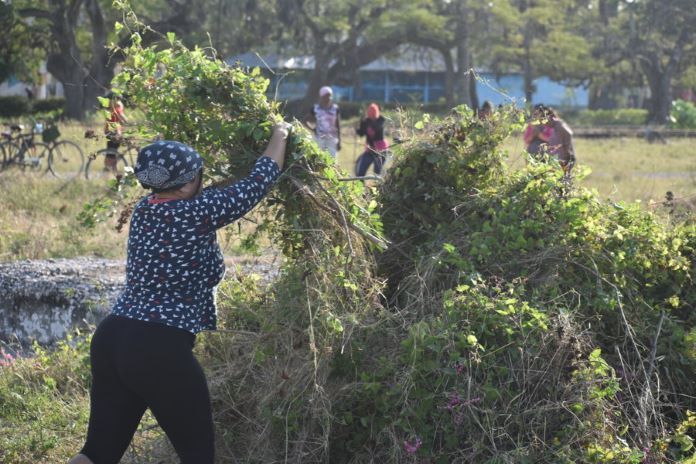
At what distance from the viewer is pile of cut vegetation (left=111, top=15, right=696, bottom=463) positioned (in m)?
4.18

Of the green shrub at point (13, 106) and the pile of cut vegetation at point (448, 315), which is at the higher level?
the pile of cut vegetation at point (448, 315)

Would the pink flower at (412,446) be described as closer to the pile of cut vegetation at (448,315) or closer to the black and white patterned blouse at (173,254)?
the pile of cut vegetation at (448,315)

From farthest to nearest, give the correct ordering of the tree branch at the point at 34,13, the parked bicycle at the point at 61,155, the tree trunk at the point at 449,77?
1. the tree trunk at the point at 449,77
2. the tree branch at the point at 34,13
3. the parked bicycle at the point at 61,155

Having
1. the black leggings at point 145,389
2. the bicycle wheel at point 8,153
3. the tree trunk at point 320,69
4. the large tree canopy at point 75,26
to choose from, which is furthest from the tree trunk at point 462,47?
the black leggings at point 145,389

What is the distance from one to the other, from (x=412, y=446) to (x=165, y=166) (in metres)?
1.56

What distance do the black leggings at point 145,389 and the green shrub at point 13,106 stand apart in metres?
38.2

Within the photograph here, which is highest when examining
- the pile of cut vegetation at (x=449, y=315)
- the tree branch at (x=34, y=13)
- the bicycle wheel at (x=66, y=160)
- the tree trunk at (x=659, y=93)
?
the tree branch at (x=34, y=13)

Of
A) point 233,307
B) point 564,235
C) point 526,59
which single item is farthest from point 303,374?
point 526,59

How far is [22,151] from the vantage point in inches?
706

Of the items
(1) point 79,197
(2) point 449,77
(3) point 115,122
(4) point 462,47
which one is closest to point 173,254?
(3) point 115,122

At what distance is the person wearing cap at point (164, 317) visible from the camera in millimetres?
3686

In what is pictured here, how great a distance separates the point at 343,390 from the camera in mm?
4391

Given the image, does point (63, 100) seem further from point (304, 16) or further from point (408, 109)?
point (408, 109)

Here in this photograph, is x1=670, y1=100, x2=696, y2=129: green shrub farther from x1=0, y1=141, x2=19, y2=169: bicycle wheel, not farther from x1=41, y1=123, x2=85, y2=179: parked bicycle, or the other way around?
x1=0, y1=141, x2=19, y2=169: bicycle wheel
